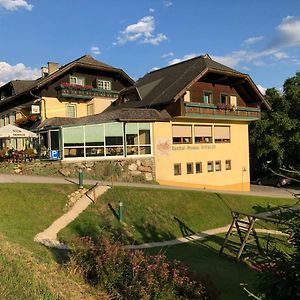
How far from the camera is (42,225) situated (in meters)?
15.6

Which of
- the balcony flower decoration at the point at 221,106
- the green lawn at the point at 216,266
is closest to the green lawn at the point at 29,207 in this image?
the green lawn at the point at 216,266

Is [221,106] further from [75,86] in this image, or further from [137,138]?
[75,86]

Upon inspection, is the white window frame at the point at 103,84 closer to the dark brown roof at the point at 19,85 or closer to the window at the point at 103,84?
the window at the point at 103,84

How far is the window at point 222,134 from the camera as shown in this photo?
105 feet

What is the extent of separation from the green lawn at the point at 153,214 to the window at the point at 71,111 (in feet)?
49.9

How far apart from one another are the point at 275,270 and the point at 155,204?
49.3 ft

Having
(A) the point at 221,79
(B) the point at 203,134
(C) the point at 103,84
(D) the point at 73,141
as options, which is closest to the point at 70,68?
(C) the point at 103,84

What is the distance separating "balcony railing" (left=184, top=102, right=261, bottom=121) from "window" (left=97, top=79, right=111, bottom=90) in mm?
10727

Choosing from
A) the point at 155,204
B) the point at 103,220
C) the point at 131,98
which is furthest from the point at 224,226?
the point at 131,98

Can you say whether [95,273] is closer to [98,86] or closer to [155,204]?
[155,204]

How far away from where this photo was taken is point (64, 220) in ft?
54.0

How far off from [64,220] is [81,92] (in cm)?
1897

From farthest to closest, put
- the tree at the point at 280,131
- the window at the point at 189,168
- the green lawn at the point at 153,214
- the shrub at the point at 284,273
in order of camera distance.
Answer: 1. the tree at the point at 280,131
2. the window at the point at 189,168
3. the green lawn at the point at 153,214
4. the shrub at the point at 284,273

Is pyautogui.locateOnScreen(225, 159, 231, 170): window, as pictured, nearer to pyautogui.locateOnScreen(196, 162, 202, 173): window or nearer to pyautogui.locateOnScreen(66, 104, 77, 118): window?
pyautogui.locateOnScreen(196, 162, 202, 173): window
